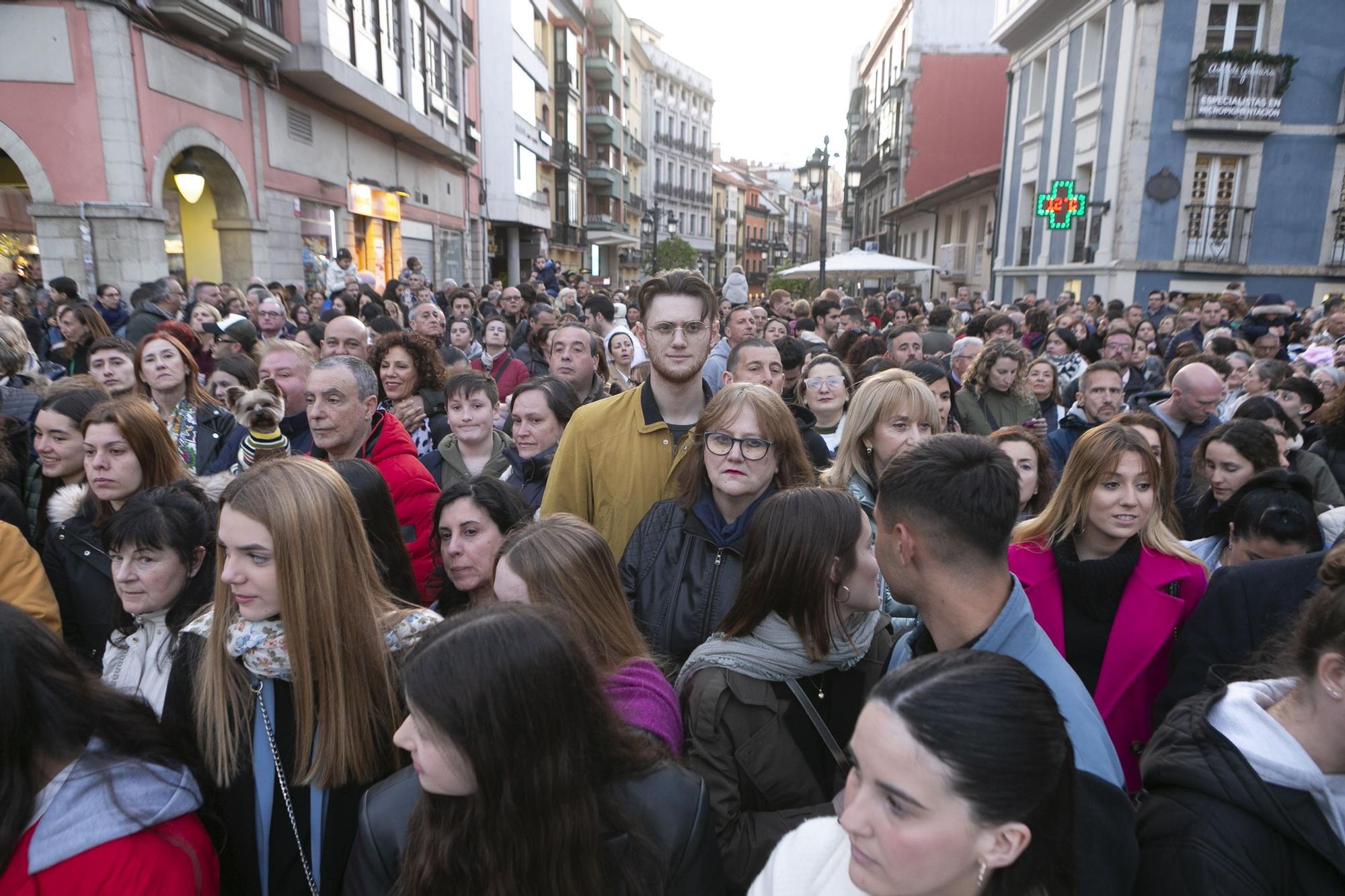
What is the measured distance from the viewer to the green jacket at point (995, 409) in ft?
19.9

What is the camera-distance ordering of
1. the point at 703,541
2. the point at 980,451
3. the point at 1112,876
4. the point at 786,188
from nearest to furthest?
the point at 1112,876 < the point at 980,451 < the point at 703,541 < the point at 786,188

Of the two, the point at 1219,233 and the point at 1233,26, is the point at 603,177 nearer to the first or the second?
the point at 1233,26

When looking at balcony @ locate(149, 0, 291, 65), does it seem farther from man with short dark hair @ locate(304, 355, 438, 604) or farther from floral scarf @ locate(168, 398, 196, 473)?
man with short dark hair @ locate(304, 355, 438, 604)

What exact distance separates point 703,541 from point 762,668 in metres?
0.71

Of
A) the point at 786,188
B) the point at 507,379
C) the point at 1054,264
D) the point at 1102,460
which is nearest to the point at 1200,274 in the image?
the point at 1054,264

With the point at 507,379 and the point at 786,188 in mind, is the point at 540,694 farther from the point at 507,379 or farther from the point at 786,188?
the point at 786,188

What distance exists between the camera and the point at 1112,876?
5.05 feet

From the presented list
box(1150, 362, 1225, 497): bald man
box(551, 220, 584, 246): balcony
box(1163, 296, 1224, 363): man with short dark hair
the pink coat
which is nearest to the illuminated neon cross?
box(1163, 296, 1224, 363): man with short dark hair

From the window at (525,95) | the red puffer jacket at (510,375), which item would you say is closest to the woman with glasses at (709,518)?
the red puffer jacket at (510,375)

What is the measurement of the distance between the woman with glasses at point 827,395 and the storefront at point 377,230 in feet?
49.7

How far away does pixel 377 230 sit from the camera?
20.0 metres

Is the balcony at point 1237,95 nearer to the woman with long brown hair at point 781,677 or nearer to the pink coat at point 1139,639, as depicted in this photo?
the pink coat at point 1139,639

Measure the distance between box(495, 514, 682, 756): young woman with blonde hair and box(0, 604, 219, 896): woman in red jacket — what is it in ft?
2.96

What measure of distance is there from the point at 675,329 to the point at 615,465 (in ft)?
2.05
